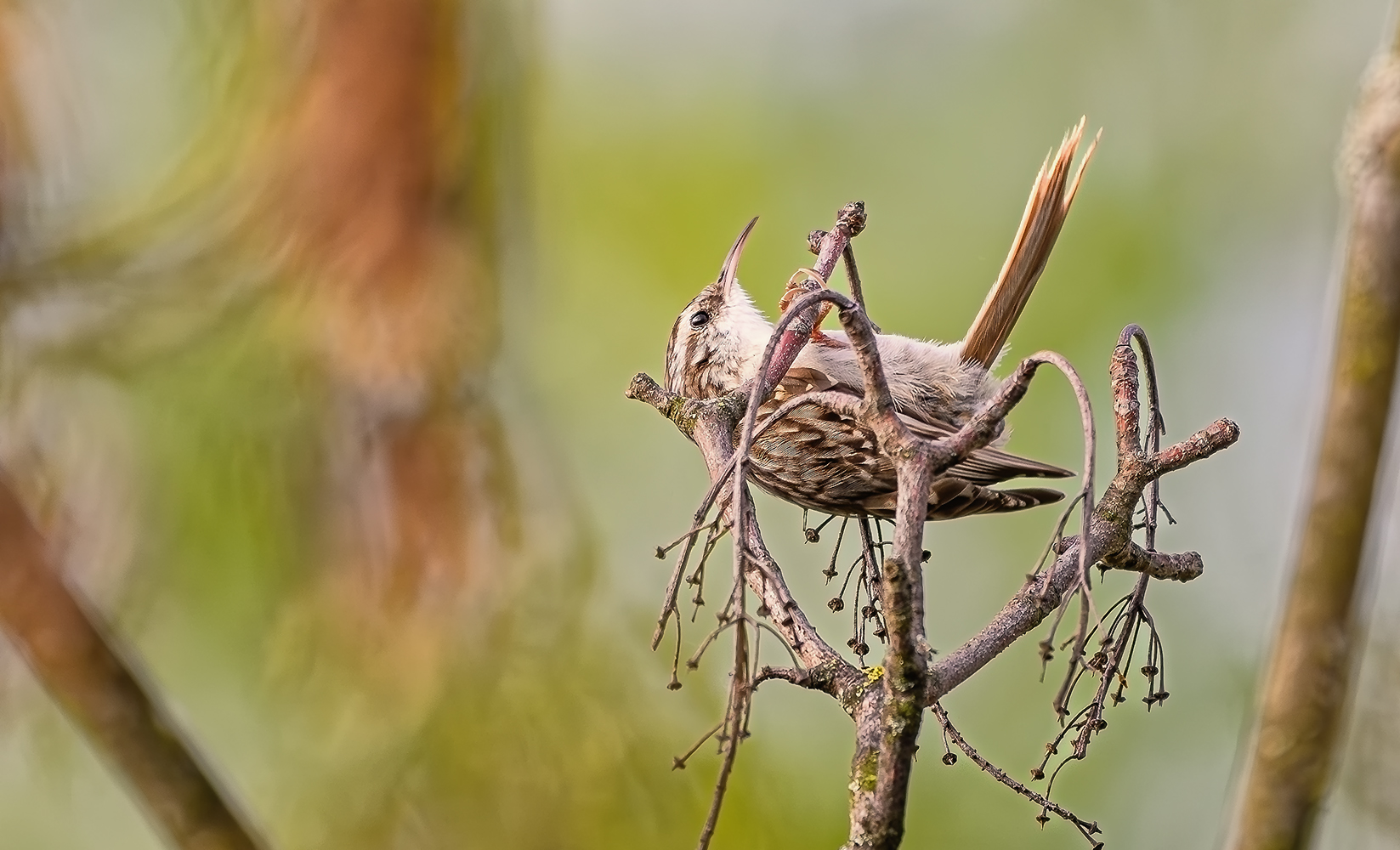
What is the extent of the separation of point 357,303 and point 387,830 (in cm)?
135

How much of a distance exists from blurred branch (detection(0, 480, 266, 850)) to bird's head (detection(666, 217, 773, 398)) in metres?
1.53

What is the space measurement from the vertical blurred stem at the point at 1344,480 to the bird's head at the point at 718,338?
186 centimetres

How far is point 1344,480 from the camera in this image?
841 mm

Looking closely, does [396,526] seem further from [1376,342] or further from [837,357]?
[1376,342]

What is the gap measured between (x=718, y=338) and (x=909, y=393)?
20.8 inches

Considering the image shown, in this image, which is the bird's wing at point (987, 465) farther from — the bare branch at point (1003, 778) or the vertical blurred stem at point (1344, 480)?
the vertical blurred stem at point (1344, 480)

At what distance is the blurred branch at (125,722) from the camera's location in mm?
1363

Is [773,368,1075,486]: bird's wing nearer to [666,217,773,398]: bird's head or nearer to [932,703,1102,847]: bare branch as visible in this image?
[666,217,773,398]: bird's head

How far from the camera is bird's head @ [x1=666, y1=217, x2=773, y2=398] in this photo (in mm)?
2730

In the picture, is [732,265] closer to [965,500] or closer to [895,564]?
[965,500]

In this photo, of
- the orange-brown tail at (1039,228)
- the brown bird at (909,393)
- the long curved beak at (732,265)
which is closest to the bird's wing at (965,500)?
the brown bird at (909,393)

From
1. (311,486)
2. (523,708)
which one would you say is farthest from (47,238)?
(523,708)

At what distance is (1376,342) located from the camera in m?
0.84

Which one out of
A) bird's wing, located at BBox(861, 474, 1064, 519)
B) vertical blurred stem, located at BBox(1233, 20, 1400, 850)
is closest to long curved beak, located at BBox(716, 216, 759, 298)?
bird's wing, located at BBox(861, 474, 1064, 519)
